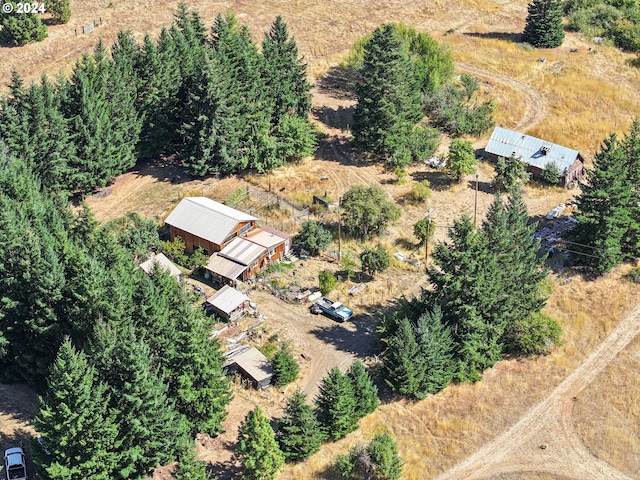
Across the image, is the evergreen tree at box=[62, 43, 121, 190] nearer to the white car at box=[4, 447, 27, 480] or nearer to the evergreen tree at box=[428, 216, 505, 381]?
the white car at box=[4, 447, 27, 480]

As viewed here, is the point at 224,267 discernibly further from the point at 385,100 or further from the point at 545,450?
the point at 545,450

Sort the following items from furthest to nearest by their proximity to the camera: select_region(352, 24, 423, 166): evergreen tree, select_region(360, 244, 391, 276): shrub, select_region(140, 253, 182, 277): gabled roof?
select_region(352, 24, 423, 166): evergreen tree
select_region(360, 244, 391, 276): shrub
select_region(140, 253, 182, 277): gabled roof

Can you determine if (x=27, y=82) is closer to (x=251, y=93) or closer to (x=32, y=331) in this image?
(x=251, y=93)

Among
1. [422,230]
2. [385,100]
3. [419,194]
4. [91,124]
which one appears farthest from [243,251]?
[385,100]

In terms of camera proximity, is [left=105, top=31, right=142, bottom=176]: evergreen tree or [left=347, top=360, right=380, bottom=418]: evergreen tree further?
[left=105, top=31, right=142, bottom=176]: evergreen tree

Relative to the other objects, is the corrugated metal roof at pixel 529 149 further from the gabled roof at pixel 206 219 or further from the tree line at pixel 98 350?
the tree line at pixel 98 350

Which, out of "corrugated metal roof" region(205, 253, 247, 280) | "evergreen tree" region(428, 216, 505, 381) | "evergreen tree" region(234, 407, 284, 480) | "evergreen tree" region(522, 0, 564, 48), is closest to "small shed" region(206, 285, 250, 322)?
"corrugated metal roof" region(205, 253, 247, 280)

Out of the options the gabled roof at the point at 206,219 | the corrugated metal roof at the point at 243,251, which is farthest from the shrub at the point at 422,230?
the gabled roof at the point at 206,219

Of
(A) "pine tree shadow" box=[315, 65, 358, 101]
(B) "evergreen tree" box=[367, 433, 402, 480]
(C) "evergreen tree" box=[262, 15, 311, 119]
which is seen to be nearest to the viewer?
(B) "evergreen tree" box=[367, 433, 402, 480]
